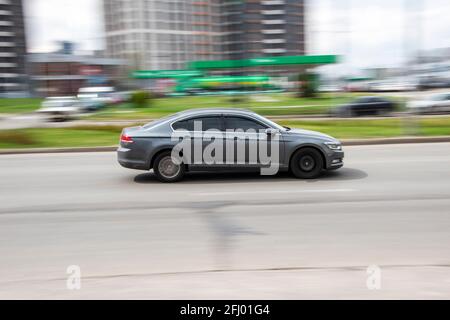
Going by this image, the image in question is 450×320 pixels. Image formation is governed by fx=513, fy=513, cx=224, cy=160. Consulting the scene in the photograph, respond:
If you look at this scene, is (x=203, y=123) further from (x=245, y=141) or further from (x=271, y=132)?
(x=271, y=132)

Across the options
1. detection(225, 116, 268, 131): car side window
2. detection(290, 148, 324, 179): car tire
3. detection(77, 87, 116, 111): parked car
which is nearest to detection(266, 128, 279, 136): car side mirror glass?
detection(225, 116, 268, 131): car side window

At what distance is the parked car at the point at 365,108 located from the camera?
29.6 m

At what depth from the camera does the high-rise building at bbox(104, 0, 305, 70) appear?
139750 mm

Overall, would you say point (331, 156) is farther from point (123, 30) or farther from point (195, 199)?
point (123, 30)

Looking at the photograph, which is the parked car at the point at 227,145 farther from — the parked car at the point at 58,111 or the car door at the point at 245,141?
the parked car at the point at 58,111

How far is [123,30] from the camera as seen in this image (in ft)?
465

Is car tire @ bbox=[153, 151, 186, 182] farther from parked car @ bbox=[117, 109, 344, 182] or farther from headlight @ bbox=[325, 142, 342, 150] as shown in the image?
headlight @ bbox=[325, 142, 342, 150]

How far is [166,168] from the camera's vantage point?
9.70 m

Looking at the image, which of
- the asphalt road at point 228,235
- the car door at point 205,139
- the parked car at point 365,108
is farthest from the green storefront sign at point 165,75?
the car door at point 205,139

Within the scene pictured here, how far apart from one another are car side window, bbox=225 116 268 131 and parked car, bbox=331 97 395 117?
68.1 ft

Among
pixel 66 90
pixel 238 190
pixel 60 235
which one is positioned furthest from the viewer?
pixel 66 90

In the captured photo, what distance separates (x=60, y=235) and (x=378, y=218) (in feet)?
13.7

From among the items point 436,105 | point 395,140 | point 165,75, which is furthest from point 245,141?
point 165,75

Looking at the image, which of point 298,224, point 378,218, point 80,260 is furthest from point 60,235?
point 378,218
